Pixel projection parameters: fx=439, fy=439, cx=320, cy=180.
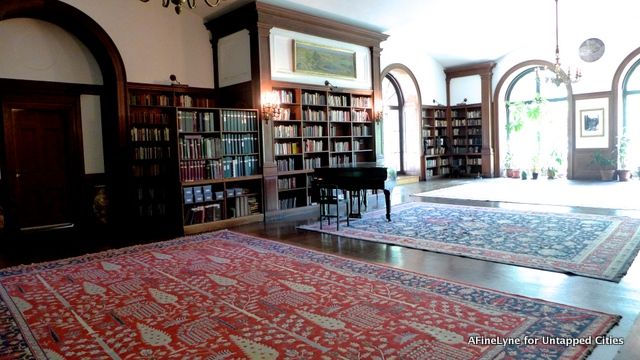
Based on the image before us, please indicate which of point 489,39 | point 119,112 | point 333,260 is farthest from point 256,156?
point 489,39

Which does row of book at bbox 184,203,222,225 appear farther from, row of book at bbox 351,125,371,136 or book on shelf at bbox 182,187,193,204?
row of book at bbox 351,125,371,136

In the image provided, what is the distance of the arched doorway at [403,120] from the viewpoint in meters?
13.6

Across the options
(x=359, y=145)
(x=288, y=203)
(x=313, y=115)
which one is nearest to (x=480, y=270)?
(x=288, y=203)

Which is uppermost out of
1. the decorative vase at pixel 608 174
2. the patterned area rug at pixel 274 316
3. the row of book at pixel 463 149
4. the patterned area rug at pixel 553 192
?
the row of book at pixel 463 149

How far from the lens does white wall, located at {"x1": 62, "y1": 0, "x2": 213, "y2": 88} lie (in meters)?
7.74

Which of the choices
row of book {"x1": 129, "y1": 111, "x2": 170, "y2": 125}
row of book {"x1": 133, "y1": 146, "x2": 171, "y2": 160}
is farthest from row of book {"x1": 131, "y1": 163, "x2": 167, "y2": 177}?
row of book {"x1": 129, "y1": 111, "x2": 170, "y2": 125}

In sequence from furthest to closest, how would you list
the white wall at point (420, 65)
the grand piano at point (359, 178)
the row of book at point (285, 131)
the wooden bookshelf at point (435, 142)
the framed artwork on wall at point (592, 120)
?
1. the wooden bookshelf at point (435, 142)
2. the white wall at point (420, 65)
3. the framed artwork on wall at point (592, 120)
4. the row of book at point (285, 131)
5. the grand piano at point (359, 178)

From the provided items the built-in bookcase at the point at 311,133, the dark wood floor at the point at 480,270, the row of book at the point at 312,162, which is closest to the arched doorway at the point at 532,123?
the built-in bookcase at the point at 311,133

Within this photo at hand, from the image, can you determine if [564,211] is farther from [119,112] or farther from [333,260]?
[119,112]

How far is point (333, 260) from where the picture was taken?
490 cm

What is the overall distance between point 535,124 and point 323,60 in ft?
26.4

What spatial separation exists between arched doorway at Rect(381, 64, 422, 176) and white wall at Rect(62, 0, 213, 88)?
637cm

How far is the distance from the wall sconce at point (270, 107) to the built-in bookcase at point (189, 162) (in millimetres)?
198

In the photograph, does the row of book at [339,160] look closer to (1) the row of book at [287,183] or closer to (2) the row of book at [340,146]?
(2) the row of book at [340,146]
